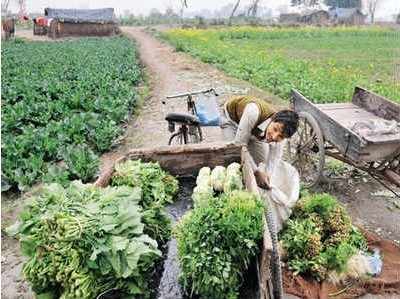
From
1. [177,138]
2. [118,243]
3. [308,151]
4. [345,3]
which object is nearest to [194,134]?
[177,138]

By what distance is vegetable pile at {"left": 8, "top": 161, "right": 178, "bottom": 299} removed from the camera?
294cm

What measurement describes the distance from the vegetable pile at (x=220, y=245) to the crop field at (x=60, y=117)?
3.37 m

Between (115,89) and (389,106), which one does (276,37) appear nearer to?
(115,89)

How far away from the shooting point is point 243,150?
16.4 ft

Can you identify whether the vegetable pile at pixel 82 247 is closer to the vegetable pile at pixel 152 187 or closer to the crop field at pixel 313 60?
the vegetable pile at pixel 152 187

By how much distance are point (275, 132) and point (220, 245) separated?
1.63 m

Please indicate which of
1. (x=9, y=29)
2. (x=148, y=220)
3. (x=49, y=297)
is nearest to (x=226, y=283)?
(x=148, y=220)

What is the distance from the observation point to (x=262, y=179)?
441cm

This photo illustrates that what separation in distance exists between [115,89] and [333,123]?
806cm

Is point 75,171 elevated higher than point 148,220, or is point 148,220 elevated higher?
point 148,220

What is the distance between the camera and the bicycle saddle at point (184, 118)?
6.23m

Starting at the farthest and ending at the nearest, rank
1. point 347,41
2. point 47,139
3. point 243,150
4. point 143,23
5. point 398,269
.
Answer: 1. point 143,23
2. point 347,41
3. point 47,139
4. point 243,150
5. point 398,269

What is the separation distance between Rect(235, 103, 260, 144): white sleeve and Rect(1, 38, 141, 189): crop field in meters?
2.61

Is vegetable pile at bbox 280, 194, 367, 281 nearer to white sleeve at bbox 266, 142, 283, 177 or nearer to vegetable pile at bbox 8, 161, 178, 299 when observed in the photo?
white sleeve at bbox 266, 142, 283, 177
